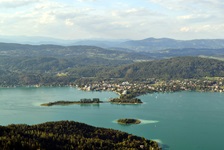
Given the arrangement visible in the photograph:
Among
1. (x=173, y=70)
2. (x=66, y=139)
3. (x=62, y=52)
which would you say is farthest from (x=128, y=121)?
(x=62, y=52)

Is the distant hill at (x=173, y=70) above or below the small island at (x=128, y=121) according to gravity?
above

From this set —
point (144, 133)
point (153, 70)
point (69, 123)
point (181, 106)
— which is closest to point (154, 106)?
point (181, 106)

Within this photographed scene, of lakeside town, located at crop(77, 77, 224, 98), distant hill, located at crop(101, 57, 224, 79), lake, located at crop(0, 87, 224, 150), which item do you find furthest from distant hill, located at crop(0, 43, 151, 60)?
lake, located at crop(0, 87, 224, 150)

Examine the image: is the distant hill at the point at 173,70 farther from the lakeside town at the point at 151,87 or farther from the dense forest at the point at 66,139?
the dense forest at the point at 66,139

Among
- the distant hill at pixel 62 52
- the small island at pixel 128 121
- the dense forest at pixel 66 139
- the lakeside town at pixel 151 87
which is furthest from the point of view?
the distant hill at pixel 62 52

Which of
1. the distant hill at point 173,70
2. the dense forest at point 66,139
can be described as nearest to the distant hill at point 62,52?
the distant hill at point 173,70

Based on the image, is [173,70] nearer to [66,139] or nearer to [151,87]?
[151,87]

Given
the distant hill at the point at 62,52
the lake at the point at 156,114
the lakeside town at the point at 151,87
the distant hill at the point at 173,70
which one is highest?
the distant hill at the point at 62,52

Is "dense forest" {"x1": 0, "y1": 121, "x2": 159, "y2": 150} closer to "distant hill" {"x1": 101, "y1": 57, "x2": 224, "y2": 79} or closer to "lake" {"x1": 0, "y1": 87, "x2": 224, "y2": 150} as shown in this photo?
"lake" {"x1": 0, "y1": 87, "x2": 224, "y2": 150}
